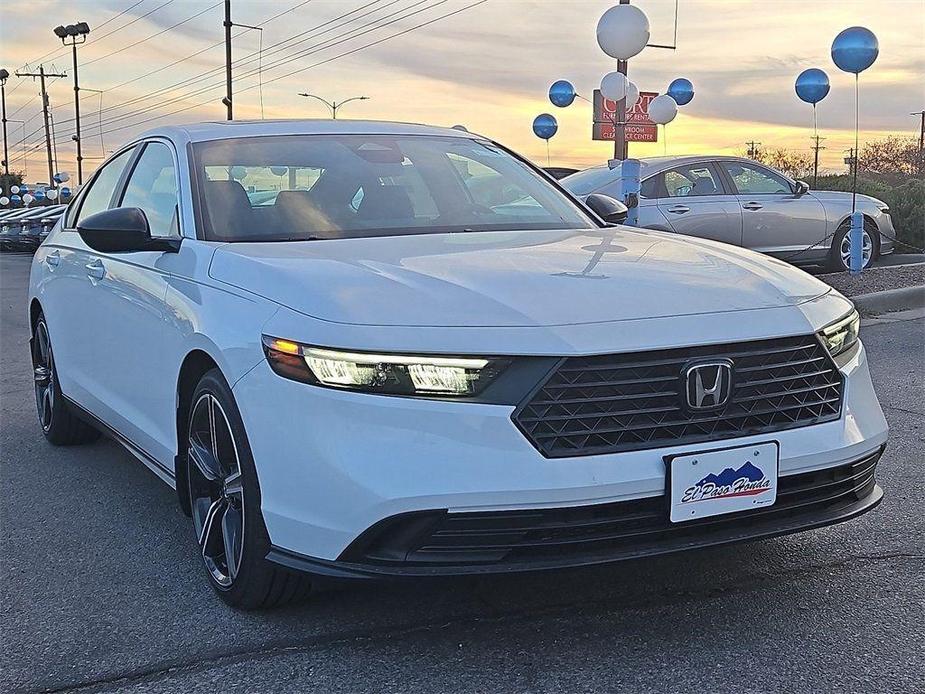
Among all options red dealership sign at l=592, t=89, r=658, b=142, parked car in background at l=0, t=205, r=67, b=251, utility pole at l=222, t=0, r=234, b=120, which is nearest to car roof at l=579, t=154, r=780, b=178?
red dealership sign at l=592, t=89, r=658, b=142

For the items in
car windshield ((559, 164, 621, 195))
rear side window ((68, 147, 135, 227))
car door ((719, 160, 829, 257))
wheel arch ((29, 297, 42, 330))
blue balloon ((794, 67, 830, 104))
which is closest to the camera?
rear side window ((68, 147, 135, 227))

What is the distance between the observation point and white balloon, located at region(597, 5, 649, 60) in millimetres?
12156

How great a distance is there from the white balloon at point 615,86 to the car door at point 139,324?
32.4 feet

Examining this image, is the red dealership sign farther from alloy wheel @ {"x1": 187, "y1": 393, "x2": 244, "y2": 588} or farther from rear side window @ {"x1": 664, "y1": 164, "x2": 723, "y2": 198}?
alloy wheel @ {"x1": 187, "y1": 393, "x2": 244, "y2": 588}

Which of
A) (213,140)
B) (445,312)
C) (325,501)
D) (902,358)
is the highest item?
(213,140)

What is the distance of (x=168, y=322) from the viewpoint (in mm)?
3443

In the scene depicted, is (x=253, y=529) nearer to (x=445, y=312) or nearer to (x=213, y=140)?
(x=445, y=312)

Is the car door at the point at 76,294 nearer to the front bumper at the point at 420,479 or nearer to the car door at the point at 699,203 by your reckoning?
the front bumper at the point at 420,479

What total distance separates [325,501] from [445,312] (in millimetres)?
564

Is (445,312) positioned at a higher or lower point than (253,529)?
higher

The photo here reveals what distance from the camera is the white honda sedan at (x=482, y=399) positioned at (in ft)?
8.25

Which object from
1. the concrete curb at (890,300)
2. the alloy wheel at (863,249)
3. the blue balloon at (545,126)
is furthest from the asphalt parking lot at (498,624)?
the blue balloon at (545,126)

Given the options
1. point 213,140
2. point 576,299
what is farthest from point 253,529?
point 213,140

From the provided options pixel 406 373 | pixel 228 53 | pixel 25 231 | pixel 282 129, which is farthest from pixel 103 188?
pixel 228 53
